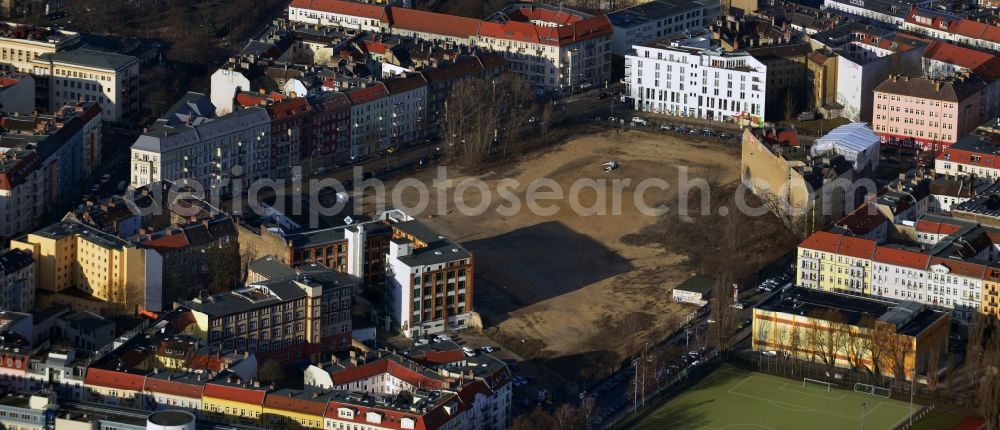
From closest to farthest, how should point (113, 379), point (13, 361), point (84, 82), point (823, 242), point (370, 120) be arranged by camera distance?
1. point (113, 379)
2. point (13, 361)
3. point (823, 242)
4. point (370, 120)
5. point (84, 82)

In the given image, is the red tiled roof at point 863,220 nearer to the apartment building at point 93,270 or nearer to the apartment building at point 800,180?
the apartment building at point 800,180

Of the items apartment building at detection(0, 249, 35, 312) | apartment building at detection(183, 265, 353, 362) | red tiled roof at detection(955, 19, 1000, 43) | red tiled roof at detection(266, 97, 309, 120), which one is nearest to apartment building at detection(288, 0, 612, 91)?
red tiled roof at detection(266, 97, 309, 120)

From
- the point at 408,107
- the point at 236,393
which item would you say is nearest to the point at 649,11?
the point at 408,107

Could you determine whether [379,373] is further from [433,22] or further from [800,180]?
[433,22]

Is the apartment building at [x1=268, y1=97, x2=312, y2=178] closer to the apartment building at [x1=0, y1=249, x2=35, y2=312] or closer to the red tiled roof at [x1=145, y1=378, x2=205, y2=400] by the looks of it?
the apartment building at [x1=0, y1=249, x2=35, y2=312]

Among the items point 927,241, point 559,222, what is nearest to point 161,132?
point 559,222

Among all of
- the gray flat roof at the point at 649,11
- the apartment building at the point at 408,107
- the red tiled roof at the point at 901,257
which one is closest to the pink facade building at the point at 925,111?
the gray flat roof at the point at 649,11

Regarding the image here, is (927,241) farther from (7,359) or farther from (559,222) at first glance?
(7,359)
